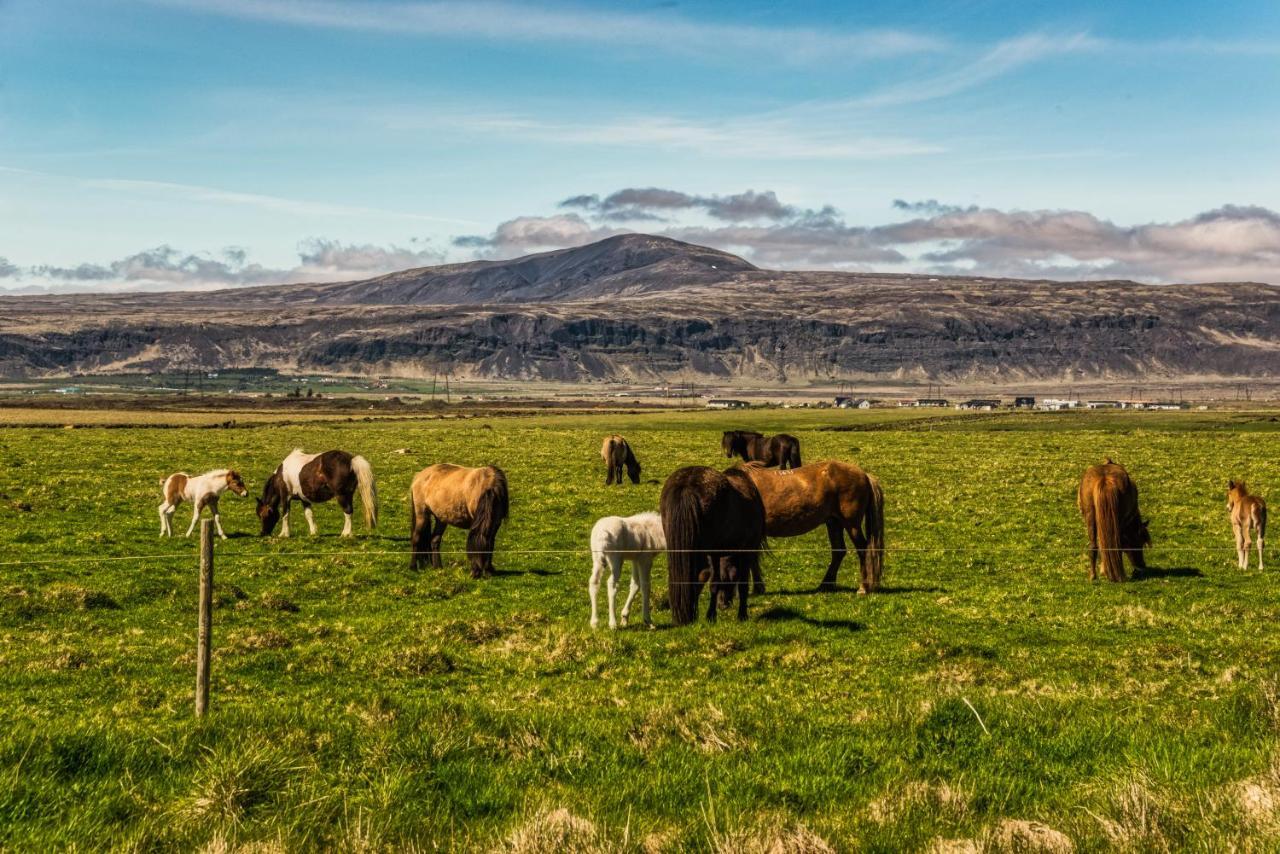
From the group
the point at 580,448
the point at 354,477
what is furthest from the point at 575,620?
the point at 580,448

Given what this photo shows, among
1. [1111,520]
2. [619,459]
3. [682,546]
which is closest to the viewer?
[682,546]

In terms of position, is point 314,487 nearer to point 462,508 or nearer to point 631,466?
point 462,508

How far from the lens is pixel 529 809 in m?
8.03

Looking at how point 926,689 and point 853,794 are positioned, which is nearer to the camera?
point 853,794

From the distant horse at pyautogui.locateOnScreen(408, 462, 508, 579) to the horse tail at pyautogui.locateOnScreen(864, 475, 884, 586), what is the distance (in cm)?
754

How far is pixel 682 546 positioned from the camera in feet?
55.2

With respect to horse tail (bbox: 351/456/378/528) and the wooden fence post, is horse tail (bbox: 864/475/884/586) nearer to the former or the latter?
the wooden fence post

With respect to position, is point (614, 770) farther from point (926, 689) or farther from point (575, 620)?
point (575, 620)

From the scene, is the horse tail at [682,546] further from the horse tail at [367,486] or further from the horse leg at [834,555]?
the horse tail at [367,486]

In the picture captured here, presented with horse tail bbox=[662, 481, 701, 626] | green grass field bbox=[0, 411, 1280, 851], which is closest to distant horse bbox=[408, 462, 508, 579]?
green grass field bbox=[0, 411, 1280, 851]

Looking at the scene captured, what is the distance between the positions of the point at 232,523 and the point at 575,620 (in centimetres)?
1649

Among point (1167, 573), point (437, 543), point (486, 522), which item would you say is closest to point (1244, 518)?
point (1167, 573)

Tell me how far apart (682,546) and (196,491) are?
1631cm

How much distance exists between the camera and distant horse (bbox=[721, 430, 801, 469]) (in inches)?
1860
